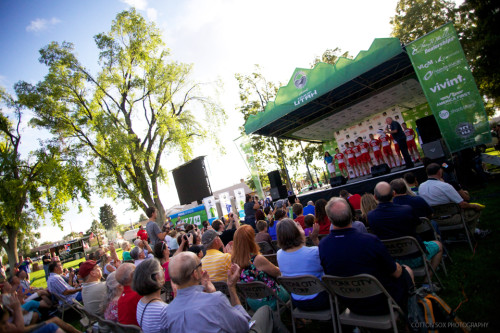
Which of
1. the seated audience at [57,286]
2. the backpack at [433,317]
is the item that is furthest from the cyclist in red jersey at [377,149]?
the seated audience at [57,286]

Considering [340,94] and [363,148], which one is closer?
[340,94]

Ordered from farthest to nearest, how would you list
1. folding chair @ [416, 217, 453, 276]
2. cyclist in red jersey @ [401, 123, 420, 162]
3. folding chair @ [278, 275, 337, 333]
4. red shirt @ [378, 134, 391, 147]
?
red shirt @ [378, 134, 391, 147] < cyclist in red jersey @ [401, 123, 420, 162] < folding chair @ [416, 217, 453, 276] < folding chair @ [278, 275, 337, 333]

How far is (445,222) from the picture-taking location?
139 inches

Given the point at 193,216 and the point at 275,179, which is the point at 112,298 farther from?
the point at 193,216

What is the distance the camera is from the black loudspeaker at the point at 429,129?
7250 millimetres

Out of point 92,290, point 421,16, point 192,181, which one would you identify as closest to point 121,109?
point 192,181

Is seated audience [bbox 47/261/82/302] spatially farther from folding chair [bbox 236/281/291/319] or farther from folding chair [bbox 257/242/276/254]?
folding chair [bbox 236/281/291/319]

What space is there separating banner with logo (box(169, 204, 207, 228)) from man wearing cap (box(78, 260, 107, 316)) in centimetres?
1140

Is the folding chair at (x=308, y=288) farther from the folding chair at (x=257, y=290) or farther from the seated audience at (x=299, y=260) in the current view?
the folding chair at (x=257, y=290)

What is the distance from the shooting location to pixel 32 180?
14.8m

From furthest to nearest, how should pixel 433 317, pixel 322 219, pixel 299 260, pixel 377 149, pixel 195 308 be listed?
pixel 377 149 < pixel 322 219 < pixel 299 260 < pixel 433 317 < pixel 195 308

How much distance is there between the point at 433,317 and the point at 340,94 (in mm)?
10123

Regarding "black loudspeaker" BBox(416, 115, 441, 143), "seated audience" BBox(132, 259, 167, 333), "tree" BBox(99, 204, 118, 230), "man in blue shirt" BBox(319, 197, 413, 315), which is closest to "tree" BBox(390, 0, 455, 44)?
"black loudspeaker" BBox(416, 115, 441, 143)

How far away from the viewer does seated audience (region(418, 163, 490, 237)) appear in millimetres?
3305
